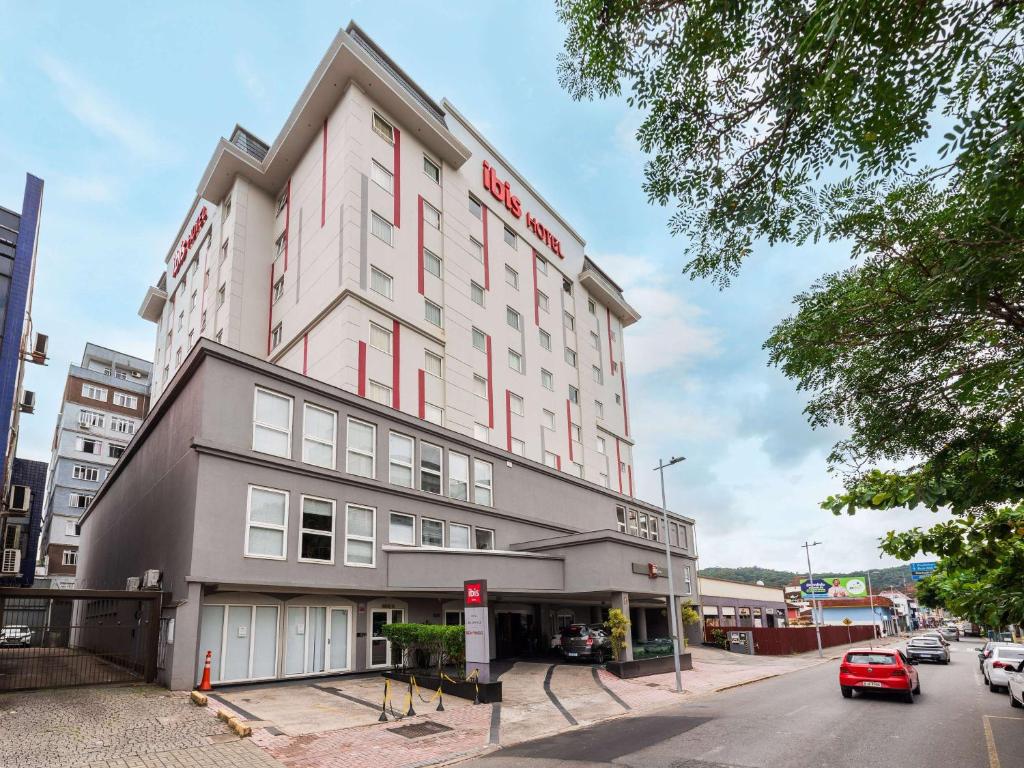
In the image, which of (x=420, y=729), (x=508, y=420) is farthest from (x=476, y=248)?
(x=420, y=729)

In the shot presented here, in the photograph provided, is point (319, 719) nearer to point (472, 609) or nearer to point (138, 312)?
point (472, 609)

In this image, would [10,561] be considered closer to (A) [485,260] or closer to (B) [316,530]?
(B) [316,530]

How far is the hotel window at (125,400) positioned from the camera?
6270 cm

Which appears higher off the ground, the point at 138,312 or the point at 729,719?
the point at 138,312

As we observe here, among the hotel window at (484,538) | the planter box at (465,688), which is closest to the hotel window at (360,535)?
the planter box at (465,688)

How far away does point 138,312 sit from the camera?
173ft

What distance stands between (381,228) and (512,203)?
12.9 m

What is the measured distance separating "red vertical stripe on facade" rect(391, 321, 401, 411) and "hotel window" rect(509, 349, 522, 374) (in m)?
9.12

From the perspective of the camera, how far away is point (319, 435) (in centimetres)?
2184

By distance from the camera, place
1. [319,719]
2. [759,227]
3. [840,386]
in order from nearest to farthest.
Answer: [759,227]
[840,386]
[319,719]

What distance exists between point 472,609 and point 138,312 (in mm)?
47083

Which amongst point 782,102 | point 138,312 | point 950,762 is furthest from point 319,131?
point 950,762

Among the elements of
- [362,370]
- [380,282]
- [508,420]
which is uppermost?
[380,282]

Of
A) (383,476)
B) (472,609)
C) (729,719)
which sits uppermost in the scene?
(383,476)
